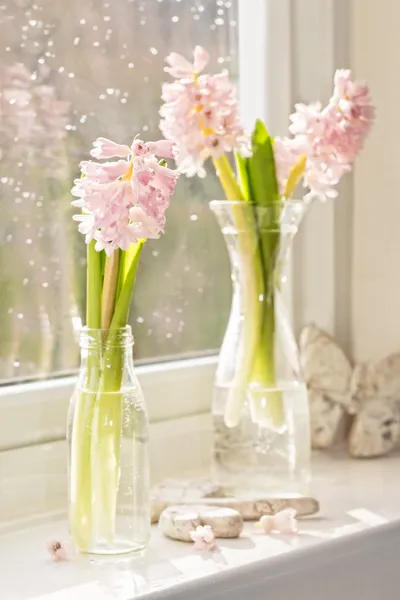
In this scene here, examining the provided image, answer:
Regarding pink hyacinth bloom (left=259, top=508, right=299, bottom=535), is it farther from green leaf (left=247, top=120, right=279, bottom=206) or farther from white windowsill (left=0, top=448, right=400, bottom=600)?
green leaf (left=247, top=120, right=279, bottom=206)

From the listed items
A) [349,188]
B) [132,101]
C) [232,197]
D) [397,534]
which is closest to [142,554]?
[397,534]

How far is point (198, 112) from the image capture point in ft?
3.18

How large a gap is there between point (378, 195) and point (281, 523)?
513mm

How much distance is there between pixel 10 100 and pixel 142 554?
0.47 m

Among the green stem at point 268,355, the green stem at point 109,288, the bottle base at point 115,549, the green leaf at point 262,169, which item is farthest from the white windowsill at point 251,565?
the green leaf at point 262,169

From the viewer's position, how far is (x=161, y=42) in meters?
1.17

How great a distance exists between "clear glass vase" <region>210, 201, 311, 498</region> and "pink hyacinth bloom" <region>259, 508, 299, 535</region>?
88mm

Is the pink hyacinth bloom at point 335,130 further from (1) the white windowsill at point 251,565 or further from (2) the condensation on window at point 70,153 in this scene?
(1) the white windowsill at point 251,565

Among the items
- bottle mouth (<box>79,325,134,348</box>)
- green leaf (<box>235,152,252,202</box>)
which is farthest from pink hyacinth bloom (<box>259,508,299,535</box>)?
green leaf (<box>235,152,252,202</box>)

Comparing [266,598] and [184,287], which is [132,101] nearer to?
[184,287]

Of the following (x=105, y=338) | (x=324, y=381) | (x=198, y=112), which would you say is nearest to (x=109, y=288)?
(x=105, y=338)

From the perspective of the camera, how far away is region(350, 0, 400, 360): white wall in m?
1.27

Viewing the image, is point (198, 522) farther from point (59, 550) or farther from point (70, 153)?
point (70, 153)

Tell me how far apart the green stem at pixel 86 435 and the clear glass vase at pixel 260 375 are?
218 millimetres
